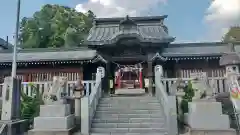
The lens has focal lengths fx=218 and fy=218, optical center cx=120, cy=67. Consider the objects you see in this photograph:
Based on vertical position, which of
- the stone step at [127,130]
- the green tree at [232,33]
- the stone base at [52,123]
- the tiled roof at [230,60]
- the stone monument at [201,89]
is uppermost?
the green tree at [232,33]

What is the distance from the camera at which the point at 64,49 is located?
19.0 m

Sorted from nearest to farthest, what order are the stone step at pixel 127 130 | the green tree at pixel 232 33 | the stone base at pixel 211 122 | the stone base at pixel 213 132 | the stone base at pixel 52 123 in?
the stone base at pixel 213 132
the stone base at pixel 211 122
the stone base at pixel 52 123
the stone step at pixel 127 130
the green tree at pixel 232 33

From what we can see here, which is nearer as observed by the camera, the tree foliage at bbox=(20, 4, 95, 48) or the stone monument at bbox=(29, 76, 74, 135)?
the stone monument at bbox=(29, 76, 74, 135)

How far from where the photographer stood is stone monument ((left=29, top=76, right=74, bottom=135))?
318 inches

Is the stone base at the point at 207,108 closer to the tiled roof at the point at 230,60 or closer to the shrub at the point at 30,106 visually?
the tiled roof at the point at 230,60

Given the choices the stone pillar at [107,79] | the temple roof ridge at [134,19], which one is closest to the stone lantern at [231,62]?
the stone pillar at [107,79]

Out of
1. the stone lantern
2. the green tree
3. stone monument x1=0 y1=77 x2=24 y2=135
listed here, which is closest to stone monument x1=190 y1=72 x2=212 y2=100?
the stone lantern

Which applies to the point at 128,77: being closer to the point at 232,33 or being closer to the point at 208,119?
the point at 208,119

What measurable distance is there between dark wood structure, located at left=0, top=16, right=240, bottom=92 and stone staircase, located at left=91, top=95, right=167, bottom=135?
407 cm

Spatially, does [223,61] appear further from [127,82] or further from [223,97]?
[127,82]

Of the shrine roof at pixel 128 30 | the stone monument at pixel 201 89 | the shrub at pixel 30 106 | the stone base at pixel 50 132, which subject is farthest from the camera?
the shrine roof at pixel 128 30

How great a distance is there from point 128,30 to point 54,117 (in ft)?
33.6

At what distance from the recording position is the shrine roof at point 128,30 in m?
14.9

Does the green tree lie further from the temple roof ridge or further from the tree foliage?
the tree foliage
